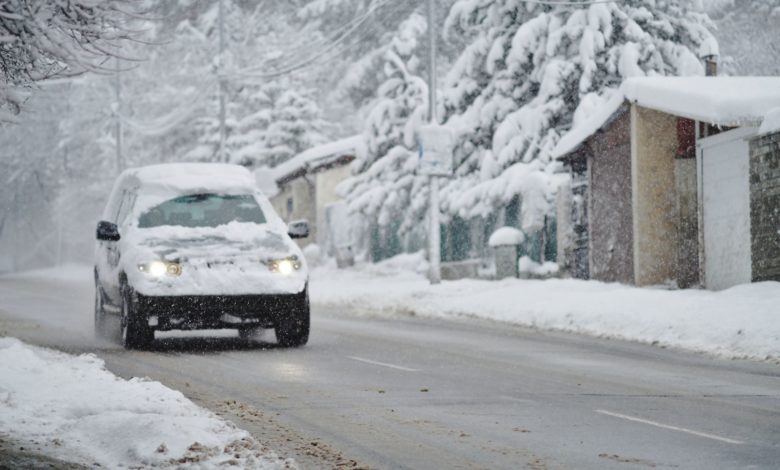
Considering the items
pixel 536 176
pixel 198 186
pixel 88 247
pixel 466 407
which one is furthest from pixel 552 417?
pixel 88 247

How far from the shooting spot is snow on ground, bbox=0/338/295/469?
767 cm

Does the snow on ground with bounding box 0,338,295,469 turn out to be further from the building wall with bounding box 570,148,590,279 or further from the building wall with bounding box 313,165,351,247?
the building wall with bounding box 313,165,351,247

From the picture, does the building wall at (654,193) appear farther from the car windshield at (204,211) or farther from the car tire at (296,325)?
the car tire at (296,325)

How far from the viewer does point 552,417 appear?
10000mm

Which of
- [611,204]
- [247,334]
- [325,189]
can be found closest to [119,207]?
[247,334]

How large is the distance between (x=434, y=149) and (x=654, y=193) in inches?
229

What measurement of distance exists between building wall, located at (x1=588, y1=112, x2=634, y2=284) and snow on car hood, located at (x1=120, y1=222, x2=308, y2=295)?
42.7 feet

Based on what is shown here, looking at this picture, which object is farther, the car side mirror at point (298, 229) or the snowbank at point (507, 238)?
the snowbank at point (507, 238)

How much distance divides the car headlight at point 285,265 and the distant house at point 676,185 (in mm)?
9120

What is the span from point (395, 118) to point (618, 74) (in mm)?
10924

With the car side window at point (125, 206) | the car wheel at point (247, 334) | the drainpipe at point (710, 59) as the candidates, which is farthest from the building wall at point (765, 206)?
the car side window at point (125, 206)

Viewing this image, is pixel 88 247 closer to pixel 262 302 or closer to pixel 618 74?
pixel 618 74

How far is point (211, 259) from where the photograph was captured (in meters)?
15.5

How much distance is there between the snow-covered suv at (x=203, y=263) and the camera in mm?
15281
